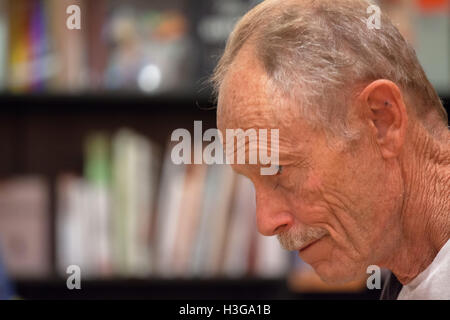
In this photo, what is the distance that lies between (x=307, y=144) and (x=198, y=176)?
3.95 ft

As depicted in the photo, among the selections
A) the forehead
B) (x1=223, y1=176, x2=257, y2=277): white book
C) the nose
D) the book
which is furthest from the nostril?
the book

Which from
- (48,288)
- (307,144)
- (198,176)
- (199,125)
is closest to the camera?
(307,144)

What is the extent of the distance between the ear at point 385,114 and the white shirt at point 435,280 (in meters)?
0.14

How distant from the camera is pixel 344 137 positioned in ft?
2.89

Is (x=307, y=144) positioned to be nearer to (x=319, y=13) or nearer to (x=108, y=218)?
(x=319, y=13)

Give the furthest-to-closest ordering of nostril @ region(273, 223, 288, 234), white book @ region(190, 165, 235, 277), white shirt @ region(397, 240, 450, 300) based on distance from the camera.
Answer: white book @ region(190, 165, 235, 277) < nostril @ region(273, 223, 288, 234) < white shirt @ region(397, 240, 450, 300)

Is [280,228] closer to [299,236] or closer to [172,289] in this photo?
[299,236]

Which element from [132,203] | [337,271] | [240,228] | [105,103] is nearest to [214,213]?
[240,228]

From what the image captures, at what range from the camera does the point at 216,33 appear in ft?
7.15

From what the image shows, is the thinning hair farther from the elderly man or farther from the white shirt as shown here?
the white shirt

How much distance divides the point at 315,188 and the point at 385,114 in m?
0.13

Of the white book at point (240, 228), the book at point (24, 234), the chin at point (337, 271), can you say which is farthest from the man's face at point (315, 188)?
the book at point (24, 234)

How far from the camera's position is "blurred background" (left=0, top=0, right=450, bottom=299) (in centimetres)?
208

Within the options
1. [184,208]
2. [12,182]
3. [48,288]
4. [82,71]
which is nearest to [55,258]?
[48,288]
